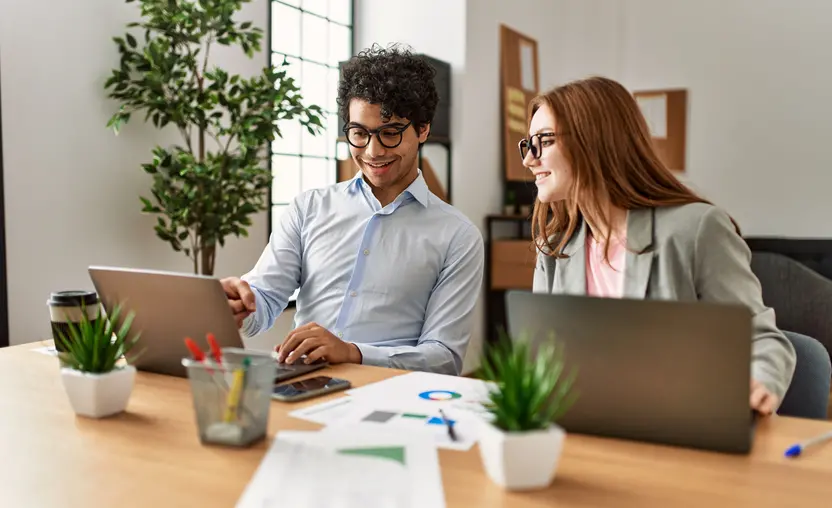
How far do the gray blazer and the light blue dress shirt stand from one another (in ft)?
1.80

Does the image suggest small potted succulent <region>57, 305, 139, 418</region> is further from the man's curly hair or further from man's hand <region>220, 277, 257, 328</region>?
the man's curly hair

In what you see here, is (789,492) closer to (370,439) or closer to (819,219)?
(370,439)

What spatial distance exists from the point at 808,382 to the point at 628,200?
1.58 ft

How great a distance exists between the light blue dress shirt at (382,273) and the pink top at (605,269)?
40 cm

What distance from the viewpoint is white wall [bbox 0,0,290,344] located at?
9.32ft

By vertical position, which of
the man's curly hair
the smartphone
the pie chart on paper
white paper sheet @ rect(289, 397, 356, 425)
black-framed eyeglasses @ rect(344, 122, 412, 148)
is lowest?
white paper sheet @ rect(289, 397, 356, 425)

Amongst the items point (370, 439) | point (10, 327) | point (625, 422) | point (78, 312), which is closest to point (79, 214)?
point (10, 327)

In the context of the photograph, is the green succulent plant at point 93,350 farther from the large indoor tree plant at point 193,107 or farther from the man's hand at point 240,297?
the large indoor tree plant at point 193,107

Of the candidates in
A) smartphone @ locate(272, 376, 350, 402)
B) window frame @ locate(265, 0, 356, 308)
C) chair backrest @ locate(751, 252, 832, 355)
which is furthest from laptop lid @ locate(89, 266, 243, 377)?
chair backrest @ locate(751, 252, 832, 355)

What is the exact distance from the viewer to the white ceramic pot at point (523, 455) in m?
0.90

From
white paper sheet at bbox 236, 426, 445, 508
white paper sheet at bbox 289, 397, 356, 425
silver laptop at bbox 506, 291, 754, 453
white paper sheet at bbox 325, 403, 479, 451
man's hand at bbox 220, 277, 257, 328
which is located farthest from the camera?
man's hand at bbox 220, 277, 257, 328

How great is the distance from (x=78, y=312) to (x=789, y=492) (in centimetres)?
127

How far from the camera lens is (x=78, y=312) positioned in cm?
151

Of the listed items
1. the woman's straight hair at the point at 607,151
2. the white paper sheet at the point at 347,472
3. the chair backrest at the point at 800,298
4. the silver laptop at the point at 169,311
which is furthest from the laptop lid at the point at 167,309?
the chair backrest at the point at 800,298
